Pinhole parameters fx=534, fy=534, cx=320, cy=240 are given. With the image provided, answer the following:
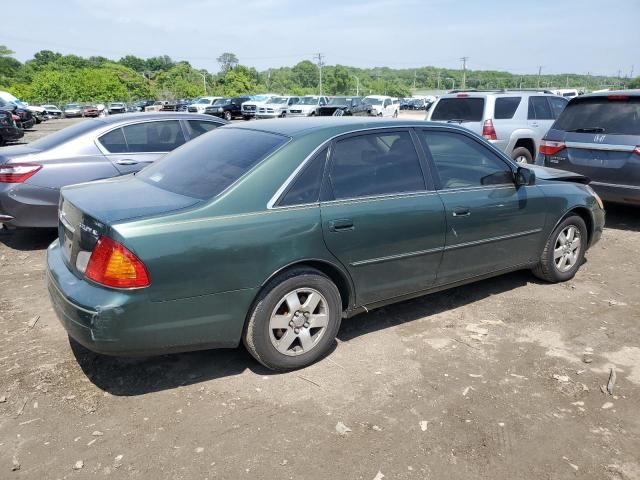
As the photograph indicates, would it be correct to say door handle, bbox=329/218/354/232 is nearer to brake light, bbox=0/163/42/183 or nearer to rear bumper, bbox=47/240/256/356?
rear bumper, bbox=47/240/256/356

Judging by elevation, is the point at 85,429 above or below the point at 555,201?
below

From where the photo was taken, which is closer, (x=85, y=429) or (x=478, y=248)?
(x=85, y=429)

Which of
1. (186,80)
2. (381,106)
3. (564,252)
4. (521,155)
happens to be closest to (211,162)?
(564,252)

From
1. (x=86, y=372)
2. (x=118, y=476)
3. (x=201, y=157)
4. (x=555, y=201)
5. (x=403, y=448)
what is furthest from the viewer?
(x=555, y=201)

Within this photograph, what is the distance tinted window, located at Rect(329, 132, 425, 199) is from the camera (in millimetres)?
3666

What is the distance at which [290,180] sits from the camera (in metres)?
3.41

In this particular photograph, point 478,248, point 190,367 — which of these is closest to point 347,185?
point 478,248

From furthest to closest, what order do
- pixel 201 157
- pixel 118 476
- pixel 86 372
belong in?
pixel 201 157
pixel 86 372
pixel 118 476

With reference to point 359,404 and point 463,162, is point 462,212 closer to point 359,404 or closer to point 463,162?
point 463,162

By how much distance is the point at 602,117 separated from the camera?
23.9ft

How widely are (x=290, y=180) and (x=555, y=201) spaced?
2.75m

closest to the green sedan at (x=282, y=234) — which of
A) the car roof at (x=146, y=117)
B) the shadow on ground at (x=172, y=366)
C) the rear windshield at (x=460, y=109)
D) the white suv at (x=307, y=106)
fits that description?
the shadow on ground at (x=172, y=366)

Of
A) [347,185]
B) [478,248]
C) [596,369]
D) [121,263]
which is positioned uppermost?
[347,185]

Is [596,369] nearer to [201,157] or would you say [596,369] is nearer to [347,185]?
[347,185]
